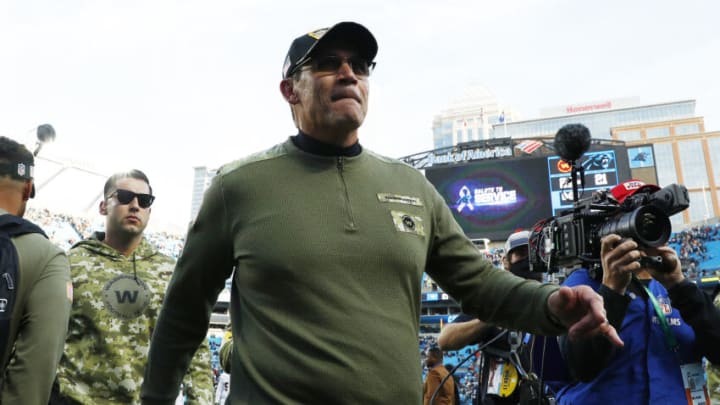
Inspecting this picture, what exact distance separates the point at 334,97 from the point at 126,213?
7.56 feet

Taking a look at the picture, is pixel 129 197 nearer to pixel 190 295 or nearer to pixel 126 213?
pixel 126 213

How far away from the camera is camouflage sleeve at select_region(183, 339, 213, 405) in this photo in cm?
323

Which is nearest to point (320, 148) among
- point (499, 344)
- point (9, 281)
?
point (9, 281)

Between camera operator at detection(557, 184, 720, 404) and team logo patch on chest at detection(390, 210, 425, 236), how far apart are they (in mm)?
953

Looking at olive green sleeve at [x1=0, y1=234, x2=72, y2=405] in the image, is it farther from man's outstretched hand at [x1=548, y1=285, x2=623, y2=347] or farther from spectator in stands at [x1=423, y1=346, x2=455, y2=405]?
spectator in stands at [x1=423, y1=346, x2=455, y2=405]

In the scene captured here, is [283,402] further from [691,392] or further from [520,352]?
[520,352]

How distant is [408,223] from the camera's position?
188cm

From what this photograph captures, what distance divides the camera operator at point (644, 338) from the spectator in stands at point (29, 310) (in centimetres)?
205

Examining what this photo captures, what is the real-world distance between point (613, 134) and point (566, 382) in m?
93.7

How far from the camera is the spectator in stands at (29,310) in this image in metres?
2.18

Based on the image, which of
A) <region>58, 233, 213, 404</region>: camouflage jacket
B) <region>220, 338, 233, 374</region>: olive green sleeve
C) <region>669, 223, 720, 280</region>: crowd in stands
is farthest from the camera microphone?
<region>669, 223, 720, 280</region>: crowd in stands

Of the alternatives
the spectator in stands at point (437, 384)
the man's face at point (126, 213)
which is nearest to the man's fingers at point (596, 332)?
the man's face at point (126, 213)

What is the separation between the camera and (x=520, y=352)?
12.8ft

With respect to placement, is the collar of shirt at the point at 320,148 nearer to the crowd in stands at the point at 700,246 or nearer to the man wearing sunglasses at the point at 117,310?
the man wearing sunglasses at the point at 117,310
